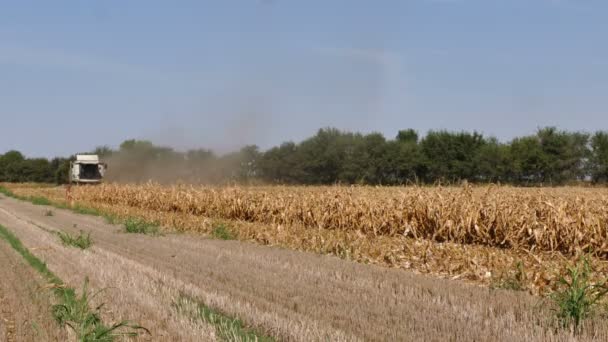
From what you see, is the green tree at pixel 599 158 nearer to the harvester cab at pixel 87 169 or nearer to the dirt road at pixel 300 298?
the harvester cab at pixel 87 169

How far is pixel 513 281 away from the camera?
8195 mm

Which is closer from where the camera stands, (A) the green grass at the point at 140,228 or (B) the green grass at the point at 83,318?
(B) the green grass at the point at 83,318

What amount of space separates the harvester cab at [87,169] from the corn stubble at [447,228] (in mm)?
25370

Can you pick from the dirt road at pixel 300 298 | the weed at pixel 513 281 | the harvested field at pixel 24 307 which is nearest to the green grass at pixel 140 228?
the dirt road at pixel 300 298

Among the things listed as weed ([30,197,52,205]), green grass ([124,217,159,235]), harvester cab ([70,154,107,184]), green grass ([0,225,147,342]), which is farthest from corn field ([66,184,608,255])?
harvester cab ([70,154,107,184])

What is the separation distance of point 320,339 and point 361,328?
661mm

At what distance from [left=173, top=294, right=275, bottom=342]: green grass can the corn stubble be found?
3.93m

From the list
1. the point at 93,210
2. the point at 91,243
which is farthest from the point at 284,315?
the point at 93,210

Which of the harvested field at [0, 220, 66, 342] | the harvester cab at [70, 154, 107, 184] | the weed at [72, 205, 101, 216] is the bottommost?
the harvested field at [0, 220, 66, 342]

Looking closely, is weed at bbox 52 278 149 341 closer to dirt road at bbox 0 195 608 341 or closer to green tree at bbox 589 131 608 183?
dirt road at bbox 0 195 608 341

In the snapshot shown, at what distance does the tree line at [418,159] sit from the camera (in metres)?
50.6

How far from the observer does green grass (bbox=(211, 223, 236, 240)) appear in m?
15.9

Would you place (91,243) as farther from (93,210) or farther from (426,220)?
(93,210)

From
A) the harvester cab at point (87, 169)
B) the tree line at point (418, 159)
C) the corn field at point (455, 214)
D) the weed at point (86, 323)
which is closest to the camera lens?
the weed at point (86, 323)
